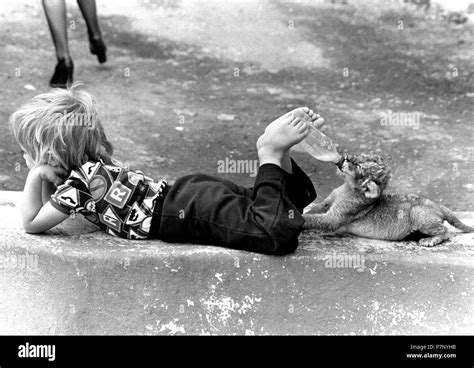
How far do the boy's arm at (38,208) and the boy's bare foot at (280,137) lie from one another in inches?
23.7

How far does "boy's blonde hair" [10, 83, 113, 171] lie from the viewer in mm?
2281

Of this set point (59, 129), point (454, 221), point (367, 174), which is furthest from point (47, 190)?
point (454, 221)

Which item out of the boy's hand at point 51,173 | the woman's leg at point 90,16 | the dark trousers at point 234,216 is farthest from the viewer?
the woman's leg at point 90,16

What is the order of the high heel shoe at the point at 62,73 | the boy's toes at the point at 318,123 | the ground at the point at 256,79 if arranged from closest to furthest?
the boy's toes at the point at 318,123
the ground at the point at 256,79
the high heel shoe at the point at 62,73

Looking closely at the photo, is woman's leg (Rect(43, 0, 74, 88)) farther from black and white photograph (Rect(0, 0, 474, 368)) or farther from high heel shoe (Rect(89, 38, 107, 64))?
black and white photograph (Rect(0, 0, 474, 368))

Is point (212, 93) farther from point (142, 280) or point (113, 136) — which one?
point (142, 280)

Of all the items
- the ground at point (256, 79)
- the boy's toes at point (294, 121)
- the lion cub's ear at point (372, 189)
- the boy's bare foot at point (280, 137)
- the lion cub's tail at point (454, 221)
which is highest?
the boy's toes at point (294, 121)

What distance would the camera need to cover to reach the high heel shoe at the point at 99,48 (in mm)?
6000

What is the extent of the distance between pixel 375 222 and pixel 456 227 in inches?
11.4

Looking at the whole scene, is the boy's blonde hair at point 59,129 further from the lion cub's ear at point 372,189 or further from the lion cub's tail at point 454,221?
the lion cub's tail at point 454,221

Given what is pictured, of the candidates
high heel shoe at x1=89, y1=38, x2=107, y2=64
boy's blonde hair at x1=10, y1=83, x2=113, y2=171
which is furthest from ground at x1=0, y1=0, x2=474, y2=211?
boy's blonde hair at x1=10, y1=83, x2=113, y2=171

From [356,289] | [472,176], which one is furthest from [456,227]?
[472,176]

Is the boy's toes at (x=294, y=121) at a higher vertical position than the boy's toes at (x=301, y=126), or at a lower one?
higher

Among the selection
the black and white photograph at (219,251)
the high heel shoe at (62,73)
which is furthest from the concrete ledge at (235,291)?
the high heel shoe at (62,73)
